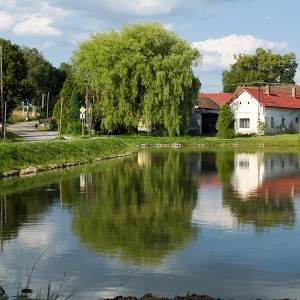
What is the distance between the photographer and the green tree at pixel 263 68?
9750 cm

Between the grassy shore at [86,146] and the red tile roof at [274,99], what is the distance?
625cm

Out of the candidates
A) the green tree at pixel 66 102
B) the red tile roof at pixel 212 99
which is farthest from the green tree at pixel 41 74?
the red tile roof at pixel 212 99

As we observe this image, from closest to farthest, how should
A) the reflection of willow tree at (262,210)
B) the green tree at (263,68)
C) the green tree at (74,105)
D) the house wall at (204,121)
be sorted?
the reflection of willow tree at (262,210), the green tree at (74,105), the house wall at (204,121), the green tree at (263,68)

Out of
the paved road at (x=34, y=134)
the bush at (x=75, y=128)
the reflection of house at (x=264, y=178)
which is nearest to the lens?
the reflection of house at (x=264, y=178)

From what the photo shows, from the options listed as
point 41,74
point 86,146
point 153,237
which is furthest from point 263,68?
point 153,237

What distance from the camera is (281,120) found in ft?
224

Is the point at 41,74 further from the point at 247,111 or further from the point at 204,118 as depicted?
the point at 247,111

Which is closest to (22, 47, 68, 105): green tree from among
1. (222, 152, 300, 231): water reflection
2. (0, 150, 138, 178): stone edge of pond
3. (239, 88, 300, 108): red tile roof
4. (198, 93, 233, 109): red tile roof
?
(198, 93, 233, 109): red tile roof

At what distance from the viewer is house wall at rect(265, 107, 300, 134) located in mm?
65938

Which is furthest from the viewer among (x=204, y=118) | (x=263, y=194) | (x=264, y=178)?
(x=204, y=118)

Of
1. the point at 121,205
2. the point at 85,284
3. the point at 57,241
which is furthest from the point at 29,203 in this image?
the point at 85,284

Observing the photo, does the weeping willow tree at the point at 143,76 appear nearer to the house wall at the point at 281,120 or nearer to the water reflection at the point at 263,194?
the house wall at the point at 281,120

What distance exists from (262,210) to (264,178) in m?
9.27

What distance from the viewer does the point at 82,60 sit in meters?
60.3
